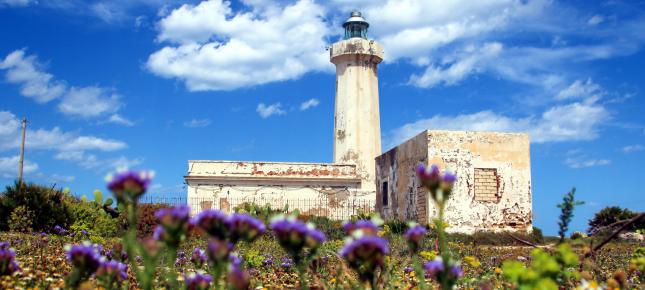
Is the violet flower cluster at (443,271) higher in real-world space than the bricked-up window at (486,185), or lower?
lower

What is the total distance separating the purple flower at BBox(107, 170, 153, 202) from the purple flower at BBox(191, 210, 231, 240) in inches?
8.9

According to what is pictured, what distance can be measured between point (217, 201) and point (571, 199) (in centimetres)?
2591

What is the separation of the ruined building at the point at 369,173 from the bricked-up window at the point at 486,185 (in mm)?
33

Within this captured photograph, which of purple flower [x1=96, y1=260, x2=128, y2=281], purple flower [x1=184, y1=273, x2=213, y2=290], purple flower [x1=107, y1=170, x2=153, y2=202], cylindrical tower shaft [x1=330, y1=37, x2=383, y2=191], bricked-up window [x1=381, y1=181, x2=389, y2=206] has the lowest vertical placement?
purple flower [x1=184, y1=273, x2=213, y2=290]

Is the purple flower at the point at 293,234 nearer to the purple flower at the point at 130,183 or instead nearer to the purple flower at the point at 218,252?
the purple flower at the point at 218,252

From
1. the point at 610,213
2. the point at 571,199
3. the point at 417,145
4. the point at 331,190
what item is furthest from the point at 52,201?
the point at 610,213

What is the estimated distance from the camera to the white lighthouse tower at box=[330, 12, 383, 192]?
30.1 m

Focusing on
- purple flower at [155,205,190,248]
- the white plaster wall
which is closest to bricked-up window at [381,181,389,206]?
the white plaster wall

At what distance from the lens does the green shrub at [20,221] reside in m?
15.1

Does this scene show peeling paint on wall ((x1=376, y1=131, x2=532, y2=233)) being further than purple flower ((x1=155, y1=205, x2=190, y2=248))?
Yes

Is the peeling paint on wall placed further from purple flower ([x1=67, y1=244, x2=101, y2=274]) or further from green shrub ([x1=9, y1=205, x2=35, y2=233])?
purple flower ([x1=67, y1=244, x2=101, y2=274])

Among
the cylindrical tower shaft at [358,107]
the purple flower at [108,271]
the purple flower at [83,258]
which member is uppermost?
the cylindrical tower shaft at [358,107]

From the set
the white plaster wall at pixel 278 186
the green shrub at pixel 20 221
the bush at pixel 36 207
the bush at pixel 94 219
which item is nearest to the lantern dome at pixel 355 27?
the white plaster wall at pixel 278 186

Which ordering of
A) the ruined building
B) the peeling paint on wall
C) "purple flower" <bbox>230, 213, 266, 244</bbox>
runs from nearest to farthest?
Answer: "purple flower" <bbox>230, 213, 266, 244</bbox> < the peeling paint on wall < the ruined building
